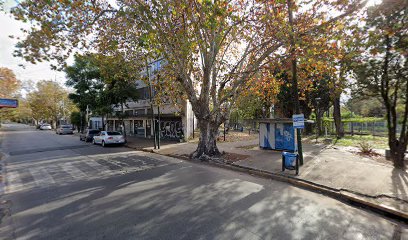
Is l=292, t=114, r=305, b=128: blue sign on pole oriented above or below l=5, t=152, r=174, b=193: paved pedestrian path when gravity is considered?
above

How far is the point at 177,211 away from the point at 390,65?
827cm

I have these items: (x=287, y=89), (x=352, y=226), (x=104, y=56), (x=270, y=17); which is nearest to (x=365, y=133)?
(x=287, y=89)

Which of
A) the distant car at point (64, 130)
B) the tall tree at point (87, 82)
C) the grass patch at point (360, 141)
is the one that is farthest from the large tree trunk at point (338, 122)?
the distant car at point (64, 130)

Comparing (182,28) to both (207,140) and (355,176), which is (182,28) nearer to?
(207,140)

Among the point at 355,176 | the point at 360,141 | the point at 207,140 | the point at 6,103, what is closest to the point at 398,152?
the point at 355,176

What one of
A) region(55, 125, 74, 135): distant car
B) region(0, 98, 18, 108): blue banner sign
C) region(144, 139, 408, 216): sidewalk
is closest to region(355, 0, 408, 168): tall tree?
region(144, 139, 408, 216): sidewalk

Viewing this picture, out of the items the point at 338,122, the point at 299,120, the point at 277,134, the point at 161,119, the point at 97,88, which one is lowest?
the point at 277,134

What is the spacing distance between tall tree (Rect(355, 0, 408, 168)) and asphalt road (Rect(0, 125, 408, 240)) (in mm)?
4671

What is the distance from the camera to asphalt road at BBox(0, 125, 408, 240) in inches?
136

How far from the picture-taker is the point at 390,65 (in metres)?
6.54

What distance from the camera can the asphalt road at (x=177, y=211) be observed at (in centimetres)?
346

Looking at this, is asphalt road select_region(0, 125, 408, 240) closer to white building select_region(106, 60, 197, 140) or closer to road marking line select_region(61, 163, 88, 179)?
road marking line select_region(61, 163, 88, 179)

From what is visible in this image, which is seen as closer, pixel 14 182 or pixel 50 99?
pixel 14 182

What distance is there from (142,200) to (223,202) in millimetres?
2039
